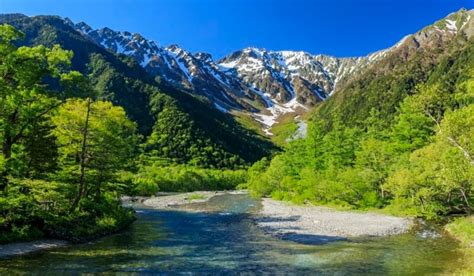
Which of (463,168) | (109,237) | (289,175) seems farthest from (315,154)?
(109,237)

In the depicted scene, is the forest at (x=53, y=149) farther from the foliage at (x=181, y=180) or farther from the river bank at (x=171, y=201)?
the foliage at (x=181, y=180)

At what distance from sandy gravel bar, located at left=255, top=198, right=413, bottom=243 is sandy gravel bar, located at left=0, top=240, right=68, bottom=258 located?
64.9 feet

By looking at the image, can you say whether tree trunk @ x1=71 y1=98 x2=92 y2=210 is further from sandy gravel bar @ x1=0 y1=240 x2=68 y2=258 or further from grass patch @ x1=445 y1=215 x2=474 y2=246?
grass patch @ x1=445 y1=215 x2=474 y2=246

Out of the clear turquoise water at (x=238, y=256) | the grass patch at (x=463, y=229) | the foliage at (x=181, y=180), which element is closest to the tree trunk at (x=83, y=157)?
the clear turquoise water at (x=238, y=256)

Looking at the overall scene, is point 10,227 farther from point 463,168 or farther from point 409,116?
point 409,116

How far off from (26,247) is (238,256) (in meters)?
15.2

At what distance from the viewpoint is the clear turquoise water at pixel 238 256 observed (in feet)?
85.6

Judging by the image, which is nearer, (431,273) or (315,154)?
(431,273)

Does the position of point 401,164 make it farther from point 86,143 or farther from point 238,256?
point 86,143

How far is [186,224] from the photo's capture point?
5162 centimetres

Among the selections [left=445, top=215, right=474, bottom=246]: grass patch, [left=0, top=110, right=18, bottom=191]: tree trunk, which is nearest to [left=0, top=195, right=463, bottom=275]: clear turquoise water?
[left=445, top=215, right=474, bottom=246]: grass patch

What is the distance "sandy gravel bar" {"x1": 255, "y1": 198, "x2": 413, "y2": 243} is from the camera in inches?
1615

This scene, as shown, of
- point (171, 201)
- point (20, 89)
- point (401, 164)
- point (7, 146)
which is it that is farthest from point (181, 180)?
point (20, 89)

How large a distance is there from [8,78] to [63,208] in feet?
38.6
